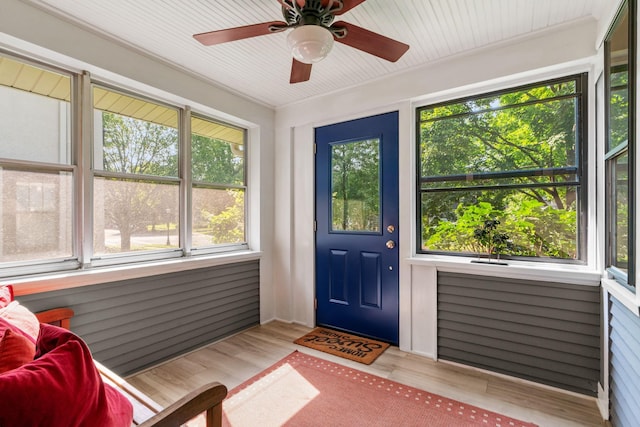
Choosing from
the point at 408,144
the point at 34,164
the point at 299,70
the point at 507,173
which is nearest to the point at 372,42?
the point at 299,70

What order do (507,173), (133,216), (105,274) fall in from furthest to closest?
(133,216), (507,173), (105,274)

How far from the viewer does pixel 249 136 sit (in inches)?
140

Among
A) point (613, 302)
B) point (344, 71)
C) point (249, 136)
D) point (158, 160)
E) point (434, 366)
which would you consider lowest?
point (434, 366)

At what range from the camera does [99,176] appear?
234 centimetres

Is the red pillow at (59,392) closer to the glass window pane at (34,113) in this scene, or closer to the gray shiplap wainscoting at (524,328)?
the glass window pane at (34,113)

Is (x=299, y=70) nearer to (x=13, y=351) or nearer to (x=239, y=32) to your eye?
(x=239, y=32)

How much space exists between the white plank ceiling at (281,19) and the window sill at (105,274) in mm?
1667

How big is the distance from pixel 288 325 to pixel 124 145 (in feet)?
7.79

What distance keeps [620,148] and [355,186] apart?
1958mm

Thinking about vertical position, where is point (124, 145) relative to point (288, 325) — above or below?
above

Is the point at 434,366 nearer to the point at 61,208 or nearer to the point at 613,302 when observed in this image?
the point at 613,302

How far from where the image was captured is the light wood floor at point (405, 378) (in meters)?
1.96

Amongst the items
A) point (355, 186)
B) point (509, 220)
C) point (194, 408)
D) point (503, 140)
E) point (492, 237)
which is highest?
point (503, 140)

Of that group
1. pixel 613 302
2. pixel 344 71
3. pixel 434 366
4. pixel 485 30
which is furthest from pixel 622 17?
pixel 434 366
